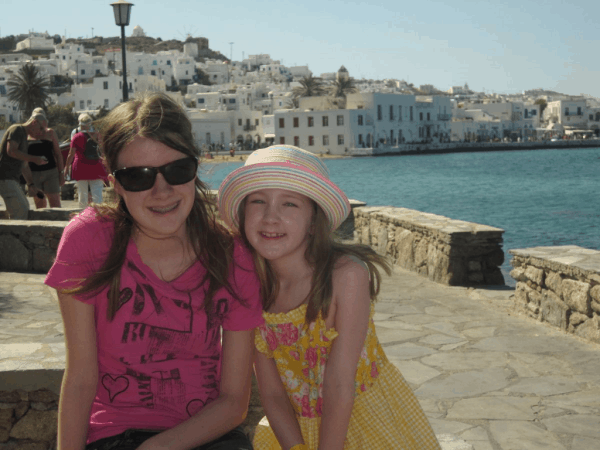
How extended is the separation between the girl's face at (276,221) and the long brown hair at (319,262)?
4 cm

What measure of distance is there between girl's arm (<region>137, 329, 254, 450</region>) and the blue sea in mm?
616

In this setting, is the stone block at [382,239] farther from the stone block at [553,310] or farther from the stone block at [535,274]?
the stone block at [553,310]

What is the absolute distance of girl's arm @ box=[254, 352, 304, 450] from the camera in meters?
2.26

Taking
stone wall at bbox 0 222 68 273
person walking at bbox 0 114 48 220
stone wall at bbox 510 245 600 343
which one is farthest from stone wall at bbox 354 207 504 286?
person walking at bbox 0 114 48 220

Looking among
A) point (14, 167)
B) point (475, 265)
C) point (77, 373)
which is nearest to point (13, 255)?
point (14, 167)

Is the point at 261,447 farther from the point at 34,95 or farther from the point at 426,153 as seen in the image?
the point at 426,153

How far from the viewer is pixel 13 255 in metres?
7.31

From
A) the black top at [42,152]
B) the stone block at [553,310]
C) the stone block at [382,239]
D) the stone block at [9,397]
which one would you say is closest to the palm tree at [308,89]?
the black top at [42,152]

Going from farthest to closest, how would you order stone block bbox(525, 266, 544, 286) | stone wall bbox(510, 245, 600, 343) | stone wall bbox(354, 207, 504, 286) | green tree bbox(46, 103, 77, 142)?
green tree bbox(46, 103, 77, 142) < stone wall bbox(354, 207, 504, 286) < stone block bbox(525, 266, 544, 286) < stone wall bbox(510, 245, 600, 343)

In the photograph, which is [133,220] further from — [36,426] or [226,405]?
[36,426]

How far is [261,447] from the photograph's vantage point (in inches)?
95.7

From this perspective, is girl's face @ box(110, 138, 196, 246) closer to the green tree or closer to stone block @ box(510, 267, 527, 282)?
stone block @ box(510, 267, 527, 282)

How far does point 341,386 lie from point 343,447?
0.61 feet

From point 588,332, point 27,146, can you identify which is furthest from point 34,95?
point 588,332
